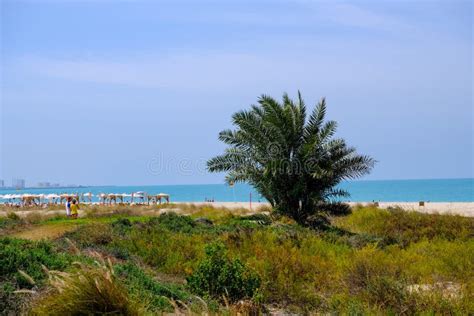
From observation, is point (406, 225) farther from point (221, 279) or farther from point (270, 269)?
point (221, 279)

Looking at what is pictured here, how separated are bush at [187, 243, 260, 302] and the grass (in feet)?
0.07

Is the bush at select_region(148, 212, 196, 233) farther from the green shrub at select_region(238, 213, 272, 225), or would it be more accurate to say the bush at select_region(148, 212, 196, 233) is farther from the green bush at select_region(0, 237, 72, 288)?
the green bush at select_region(0, 237, 72, 288)

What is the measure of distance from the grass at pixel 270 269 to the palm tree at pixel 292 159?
8.24 ft

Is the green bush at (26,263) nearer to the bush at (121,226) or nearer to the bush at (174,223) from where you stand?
the bush at (121,226)

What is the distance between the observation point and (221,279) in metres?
11.8

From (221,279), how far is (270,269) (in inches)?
74.6

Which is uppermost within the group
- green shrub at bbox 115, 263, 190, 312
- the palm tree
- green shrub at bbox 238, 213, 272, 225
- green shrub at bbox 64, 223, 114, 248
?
the palm tree

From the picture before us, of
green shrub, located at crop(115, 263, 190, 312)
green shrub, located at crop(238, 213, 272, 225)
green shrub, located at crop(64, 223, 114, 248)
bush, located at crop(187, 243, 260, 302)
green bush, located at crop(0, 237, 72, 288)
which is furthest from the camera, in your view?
green shrub, located at crop(238, 213, 272, 225)

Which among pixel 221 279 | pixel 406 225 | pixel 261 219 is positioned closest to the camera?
pixel 221 279

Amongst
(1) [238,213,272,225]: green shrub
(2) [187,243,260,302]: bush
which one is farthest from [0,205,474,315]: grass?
(1) [238,213,272,225]: green shrub

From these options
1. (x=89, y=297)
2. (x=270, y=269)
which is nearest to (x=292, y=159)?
(x=270, y=269)

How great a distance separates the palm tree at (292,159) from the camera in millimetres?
25750

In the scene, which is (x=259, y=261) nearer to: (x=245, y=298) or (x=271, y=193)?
(x=245, y=298)

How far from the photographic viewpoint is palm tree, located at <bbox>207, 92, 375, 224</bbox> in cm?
2575
